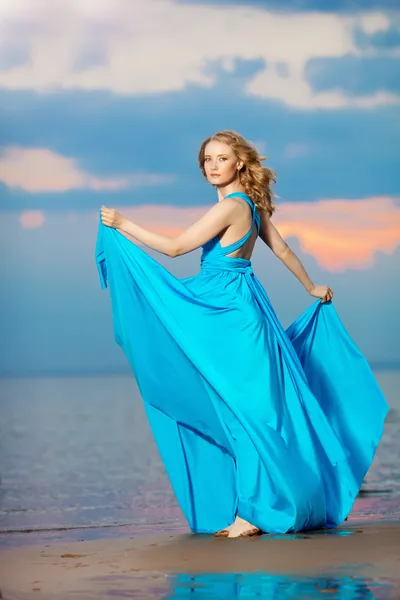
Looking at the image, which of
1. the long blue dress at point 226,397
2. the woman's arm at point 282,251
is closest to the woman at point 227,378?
the long blue dress at point 226,397

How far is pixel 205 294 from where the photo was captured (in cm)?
380

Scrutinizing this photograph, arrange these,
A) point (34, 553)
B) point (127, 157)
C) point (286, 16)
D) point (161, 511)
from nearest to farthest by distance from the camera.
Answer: point (34, 553)
point (161, 511)
point (286, 16)
point (127, 157)

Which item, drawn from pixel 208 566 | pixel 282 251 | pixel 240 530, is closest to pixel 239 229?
pixel 282 251

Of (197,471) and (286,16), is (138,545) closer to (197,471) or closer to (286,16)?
(197,471)

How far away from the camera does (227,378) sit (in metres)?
3.63

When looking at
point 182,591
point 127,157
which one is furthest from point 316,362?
point 127,157

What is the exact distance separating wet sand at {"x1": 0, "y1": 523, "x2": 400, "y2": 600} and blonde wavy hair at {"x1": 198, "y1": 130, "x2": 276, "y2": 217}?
3.86 ft

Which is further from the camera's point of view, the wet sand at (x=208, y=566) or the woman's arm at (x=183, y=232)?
the woman's arm at (x=183, y=232)

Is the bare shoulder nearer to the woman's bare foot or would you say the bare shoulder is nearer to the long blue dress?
the long blue dress

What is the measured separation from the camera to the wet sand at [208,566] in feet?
8.85

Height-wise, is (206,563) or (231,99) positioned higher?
(231,99)

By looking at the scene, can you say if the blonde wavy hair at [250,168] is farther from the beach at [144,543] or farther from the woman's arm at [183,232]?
the beach at [144,543]

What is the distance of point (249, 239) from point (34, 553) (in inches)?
50.4

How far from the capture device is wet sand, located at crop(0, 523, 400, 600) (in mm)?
2697
